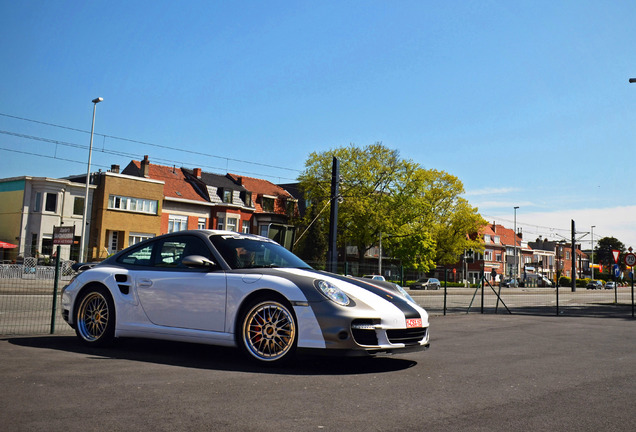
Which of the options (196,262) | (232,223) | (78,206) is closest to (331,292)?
(196,262)

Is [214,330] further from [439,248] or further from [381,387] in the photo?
[439,248]

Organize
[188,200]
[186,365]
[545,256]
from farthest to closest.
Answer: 1. [545,256]
2. [188,200]
3. [186,365]

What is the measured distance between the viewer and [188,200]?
2285 inches

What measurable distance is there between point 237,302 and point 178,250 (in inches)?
49.8

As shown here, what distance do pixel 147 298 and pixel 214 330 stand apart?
3.51 feet

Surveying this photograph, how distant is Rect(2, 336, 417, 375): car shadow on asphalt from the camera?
610cm

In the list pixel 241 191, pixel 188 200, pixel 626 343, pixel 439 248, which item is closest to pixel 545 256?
pixel 439 248

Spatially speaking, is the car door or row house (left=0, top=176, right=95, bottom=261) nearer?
the car door

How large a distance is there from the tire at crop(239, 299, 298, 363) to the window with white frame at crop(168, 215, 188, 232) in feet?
171

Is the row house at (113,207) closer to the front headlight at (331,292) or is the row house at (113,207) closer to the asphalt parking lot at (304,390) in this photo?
the asphalt parking lot at (304,390)

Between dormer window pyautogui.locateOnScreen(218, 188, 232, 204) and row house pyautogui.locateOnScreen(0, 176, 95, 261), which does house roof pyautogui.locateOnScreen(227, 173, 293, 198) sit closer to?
dormer window pyautogui.locateOnScreen(218, 188, 232, 204)

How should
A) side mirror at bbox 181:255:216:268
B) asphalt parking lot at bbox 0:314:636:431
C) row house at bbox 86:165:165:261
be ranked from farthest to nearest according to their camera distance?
row house at bbox 86:165:165:261, side mirror at bbox 181:255:216:268, asphalt parking lot at bbox 0:314:636:431

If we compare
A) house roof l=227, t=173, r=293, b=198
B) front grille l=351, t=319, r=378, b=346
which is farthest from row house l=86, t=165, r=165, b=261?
front grille l=351, t=319, r=378, b=346

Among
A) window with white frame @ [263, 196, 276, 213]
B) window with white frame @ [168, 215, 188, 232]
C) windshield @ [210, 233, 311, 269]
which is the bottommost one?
windshield @ [210, 233, 311, 269]
